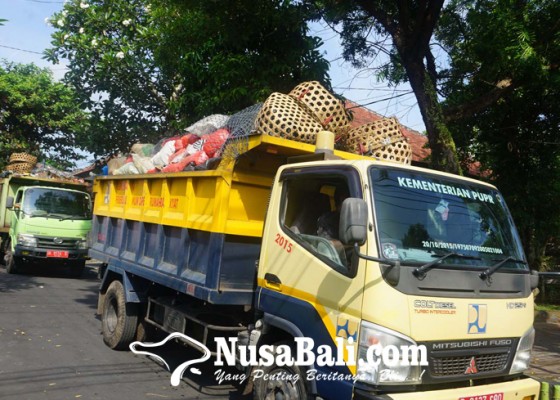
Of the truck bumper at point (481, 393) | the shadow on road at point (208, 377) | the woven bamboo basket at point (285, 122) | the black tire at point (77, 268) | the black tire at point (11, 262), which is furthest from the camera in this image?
the black tire at point (77, 268)

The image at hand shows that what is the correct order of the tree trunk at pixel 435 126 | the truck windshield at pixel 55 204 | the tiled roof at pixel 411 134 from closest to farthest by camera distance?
the tree trunk at pixel 435 126 → the truck windshield at pixel 55 204 → the tiled roof at pixel 411 134

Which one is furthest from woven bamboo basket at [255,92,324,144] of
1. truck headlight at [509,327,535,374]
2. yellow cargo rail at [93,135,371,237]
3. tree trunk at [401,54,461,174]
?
tree trunk at [401,54,461,174]

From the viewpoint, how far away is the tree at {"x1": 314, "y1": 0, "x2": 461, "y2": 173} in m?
7.77

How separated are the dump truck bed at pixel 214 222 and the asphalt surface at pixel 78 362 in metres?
A: 1.05

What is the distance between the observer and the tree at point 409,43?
7770 mm

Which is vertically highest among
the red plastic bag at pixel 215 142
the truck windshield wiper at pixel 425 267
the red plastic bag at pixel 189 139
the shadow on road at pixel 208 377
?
the red plastic bag at pixel 189 139

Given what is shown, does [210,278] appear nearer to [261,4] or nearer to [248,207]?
[248,207]

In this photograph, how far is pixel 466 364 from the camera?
328 cm

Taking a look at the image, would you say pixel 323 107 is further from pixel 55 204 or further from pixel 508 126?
pixel 55 204

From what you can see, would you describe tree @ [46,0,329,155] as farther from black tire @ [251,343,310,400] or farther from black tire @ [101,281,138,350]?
black tire @ [251,343,310,400]

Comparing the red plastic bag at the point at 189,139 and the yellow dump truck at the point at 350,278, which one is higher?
the red plastic bag at the point at 189,139

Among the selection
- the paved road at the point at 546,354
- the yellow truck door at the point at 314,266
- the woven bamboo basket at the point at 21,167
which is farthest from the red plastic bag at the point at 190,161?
the woven bamboo basket at the point at 21,167

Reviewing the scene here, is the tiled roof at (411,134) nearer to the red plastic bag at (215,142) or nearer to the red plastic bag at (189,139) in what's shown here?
the red plastic bag at (189,139)

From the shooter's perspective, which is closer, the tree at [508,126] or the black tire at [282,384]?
the black tire at [282,384]
